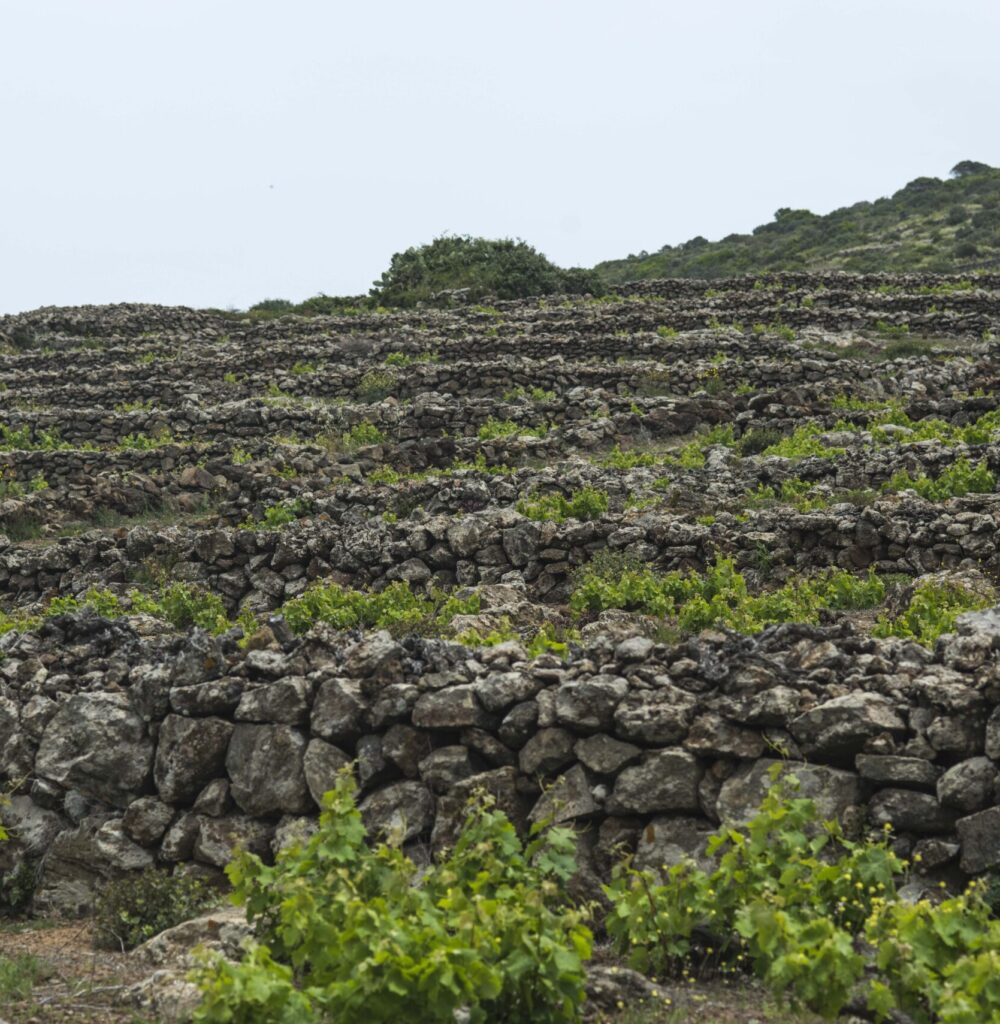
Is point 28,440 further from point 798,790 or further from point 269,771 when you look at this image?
point 798,790

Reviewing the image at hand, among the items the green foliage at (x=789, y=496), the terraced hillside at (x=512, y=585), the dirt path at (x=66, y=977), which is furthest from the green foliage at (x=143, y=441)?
the dirt path at (x=66, y=977)

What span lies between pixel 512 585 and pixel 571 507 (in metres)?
1.92

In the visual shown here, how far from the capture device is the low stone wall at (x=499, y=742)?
627cm

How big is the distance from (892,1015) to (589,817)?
224 centimetres

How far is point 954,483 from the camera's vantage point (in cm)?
1341

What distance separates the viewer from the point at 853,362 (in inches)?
878

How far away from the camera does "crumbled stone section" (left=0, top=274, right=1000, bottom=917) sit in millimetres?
6676

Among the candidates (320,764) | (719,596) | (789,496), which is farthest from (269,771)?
(789,496)

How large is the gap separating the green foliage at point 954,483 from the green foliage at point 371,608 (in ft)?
18.9

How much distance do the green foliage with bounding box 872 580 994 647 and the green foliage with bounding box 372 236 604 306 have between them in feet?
92.8

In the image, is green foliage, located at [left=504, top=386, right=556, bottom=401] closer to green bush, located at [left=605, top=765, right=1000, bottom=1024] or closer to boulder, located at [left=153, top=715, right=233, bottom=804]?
boulder, located at [left=153, top=715, right=233, bottom=804]

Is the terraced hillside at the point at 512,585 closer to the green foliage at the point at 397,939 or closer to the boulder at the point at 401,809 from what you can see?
the boulder at the point at 401,809

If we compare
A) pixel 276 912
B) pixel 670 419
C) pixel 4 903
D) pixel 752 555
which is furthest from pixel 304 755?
pixel 670 419

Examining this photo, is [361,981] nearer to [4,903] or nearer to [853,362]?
[4,903]
